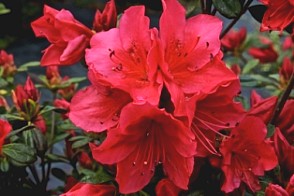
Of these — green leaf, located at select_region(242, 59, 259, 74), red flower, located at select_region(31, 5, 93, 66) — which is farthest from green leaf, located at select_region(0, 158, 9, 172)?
green leaf, located at select_region(242, 59, 259, 74)

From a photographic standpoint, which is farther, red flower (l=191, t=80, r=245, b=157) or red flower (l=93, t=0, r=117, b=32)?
red flower (l=93, t=0, r=117, b=32)

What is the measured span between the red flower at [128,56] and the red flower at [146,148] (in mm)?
40

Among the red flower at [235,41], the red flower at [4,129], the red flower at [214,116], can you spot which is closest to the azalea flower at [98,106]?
the red flower at [214,116]

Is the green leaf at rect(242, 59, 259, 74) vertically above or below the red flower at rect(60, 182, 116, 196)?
below

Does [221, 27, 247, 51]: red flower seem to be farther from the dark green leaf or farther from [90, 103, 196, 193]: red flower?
[90, 103, 196, 193]: red flower

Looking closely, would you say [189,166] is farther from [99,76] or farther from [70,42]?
[70,42]

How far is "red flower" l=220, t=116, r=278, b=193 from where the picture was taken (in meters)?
0.95

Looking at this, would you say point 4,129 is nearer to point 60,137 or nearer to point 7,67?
point 60,137

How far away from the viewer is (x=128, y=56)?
3.00ft

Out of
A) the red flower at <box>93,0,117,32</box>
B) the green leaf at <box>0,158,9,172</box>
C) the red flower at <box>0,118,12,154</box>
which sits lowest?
the green leaf at <box>0,158,9,172</box>

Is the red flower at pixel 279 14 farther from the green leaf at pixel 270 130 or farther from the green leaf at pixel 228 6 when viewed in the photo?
the green leaf at pixel 270 130

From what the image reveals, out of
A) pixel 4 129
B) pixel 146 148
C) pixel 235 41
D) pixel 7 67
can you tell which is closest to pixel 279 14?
pixel 146 148

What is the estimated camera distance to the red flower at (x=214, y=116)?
0.91 meters

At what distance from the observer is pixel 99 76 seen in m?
0.87
